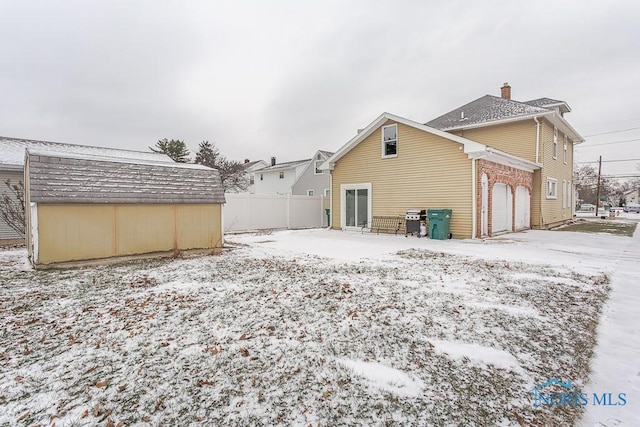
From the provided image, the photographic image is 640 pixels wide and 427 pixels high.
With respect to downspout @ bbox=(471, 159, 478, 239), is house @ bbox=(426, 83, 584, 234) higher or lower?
higher

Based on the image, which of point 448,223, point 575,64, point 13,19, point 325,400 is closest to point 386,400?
point 325,400

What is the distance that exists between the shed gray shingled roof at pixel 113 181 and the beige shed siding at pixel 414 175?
782 centimetres

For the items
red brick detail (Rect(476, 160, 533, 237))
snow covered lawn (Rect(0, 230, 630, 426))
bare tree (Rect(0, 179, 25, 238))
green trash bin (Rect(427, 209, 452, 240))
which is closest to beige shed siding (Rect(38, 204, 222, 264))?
snow covered lawn (Rect(0, 230, 630, 426))

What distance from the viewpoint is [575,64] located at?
1673 centimetres

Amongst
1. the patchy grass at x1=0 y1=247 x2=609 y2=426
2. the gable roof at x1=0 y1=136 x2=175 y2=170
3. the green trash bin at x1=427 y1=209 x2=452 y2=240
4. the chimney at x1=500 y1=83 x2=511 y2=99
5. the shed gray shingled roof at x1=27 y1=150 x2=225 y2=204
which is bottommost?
the patchy grass at x1=0 y1=247 x2=609 y2=426

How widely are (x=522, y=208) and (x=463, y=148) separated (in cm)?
627

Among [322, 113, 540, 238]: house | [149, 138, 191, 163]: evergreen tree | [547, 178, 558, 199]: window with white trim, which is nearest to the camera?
[322, 113, 540, 238]: house

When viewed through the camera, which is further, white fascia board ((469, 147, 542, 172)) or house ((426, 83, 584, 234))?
house ((426, 83, 584, 234))

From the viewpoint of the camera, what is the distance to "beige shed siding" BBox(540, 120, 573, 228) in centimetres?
1539

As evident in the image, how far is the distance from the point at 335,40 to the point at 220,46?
17.5 ft

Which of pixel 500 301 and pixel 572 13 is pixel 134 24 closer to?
pixel 500 301

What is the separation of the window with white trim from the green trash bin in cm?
904

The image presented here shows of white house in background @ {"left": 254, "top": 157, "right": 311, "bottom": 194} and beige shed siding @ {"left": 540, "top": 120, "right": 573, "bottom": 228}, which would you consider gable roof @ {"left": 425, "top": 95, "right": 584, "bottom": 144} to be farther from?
white house in background @ {"left": 254, "top": 157, "right": 311, "bottom": 194}

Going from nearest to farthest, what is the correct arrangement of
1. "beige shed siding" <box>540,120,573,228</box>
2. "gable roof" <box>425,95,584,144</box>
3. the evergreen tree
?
"gable roof" <box>425,95,584,144</box>
"beige shed siding" <box>540,120,573,228</box>
the evergreen tree
